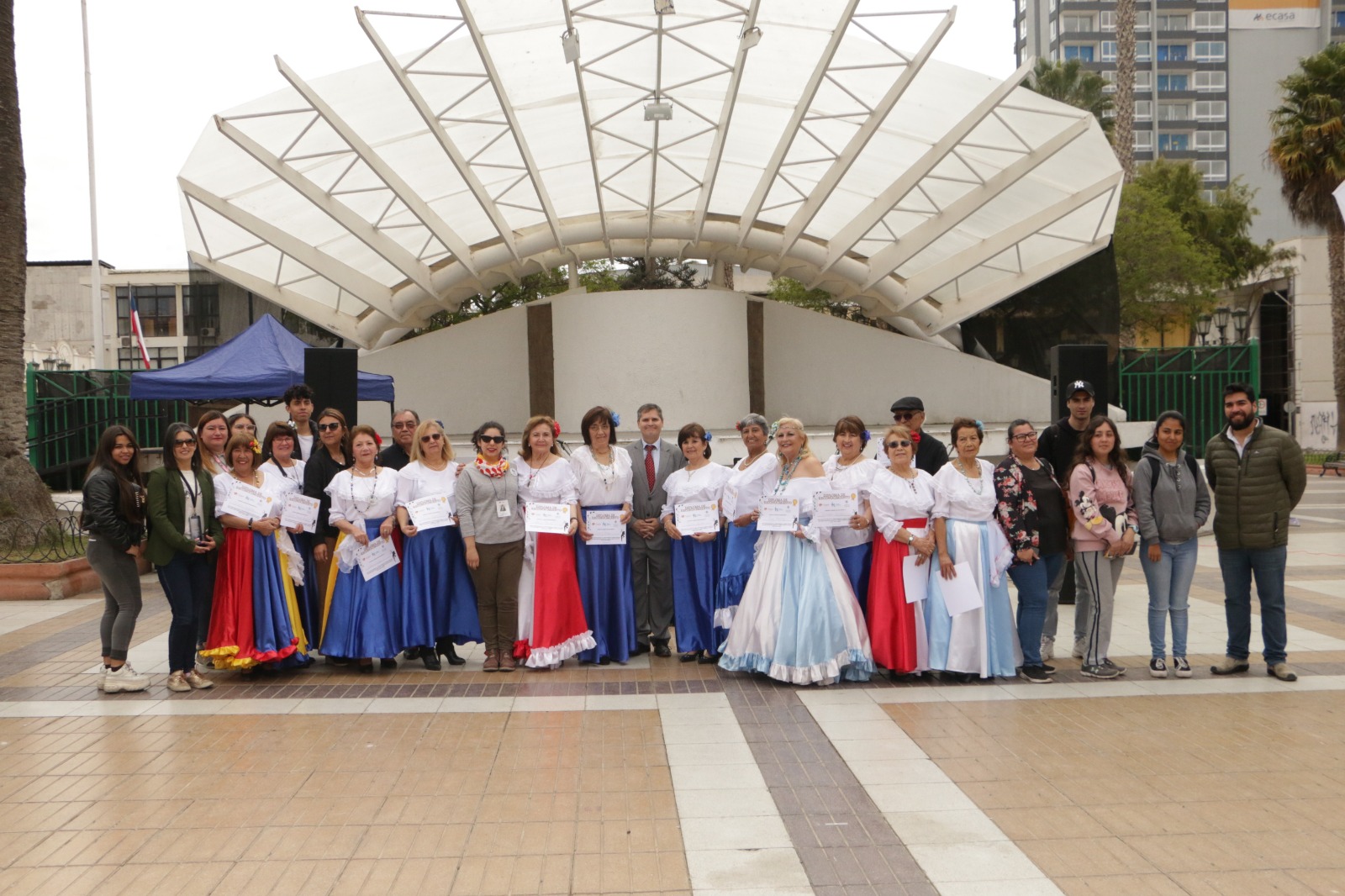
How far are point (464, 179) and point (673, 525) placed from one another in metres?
12.2

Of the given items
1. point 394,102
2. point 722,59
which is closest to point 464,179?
point 394,102

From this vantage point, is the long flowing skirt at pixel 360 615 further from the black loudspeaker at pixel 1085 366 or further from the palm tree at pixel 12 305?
the palm tree at pixel 12 305

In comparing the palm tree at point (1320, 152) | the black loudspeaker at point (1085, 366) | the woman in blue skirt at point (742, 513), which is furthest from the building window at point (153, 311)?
the woman in blue skirt at point (742, 513)

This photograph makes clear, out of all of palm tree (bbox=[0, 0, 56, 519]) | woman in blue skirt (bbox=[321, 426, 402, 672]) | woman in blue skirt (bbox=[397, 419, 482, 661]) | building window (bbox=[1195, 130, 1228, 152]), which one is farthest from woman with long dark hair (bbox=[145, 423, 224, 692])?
building window (bbox=[1195, 130, 1228, 152])

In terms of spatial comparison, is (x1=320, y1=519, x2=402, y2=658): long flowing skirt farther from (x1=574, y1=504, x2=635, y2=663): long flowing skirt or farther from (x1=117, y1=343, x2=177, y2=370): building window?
(x1=117, y1=343, x2=177, y2=370): building window

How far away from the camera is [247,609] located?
8.02 meters

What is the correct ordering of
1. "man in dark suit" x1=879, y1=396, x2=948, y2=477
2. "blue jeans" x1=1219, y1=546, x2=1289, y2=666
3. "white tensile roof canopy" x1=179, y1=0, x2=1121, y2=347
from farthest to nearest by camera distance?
"white tensile roof canopy" x1=179, y1=0, x2=1121, y2=347 < "man in dark suit" x1=879, y1=396, x2=948, y2=477 < "blue jeans" x1=1219, y1=546, x2=1289, y2=666

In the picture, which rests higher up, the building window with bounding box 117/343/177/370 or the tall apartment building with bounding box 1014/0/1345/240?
the tall apartment building with bounding box 1014/0/1345/240

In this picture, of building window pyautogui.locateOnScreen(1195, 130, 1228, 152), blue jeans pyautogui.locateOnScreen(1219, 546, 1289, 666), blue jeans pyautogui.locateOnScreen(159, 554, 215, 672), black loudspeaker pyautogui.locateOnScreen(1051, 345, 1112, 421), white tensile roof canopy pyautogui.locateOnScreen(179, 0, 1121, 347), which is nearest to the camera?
blue jeans pyautogui.locateOnScreen(159, 554, 215, 672)

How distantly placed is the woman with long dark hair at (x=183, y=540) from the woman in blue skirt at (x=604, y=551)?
8.46ft

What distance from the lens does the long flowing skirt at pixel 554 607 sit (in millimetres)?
8281

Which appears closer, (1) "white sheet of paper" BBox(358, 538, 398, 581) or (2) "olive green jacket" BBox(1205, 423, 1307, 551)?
(2) "olive green jacket" BBox(1205, 423, 1307, 551)

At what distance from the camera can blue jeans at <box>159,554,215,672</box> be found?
7.59 meters

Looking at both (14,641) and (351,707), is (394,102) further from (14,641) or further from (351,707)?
A: (351,707)
